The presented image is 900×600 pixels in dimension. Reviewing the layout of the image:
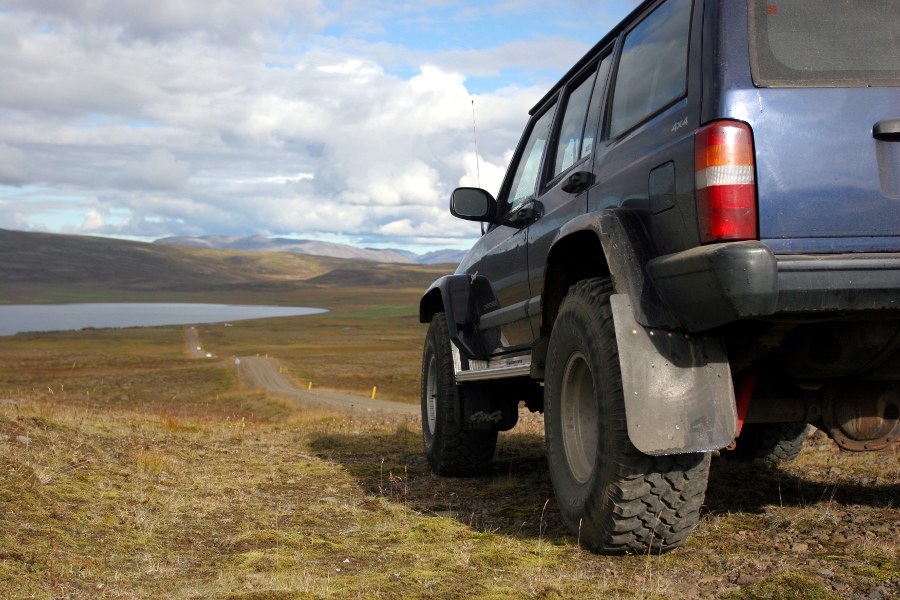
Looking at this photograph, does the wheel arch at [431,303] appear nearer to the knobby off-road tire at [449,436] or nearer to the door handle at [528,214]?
the knobby off-road tire at [449,436]

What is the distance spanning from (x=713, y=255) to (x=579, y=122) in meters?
2.08

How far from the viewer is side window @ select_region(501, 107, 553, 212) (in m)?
5.58

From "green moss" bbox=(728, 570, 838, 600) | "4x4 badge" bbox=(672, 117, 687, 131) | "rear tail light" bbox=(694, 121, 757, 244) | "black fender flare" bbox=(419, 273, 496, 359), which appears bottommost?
"green moss" bbox=(728, 570, 838, 600)

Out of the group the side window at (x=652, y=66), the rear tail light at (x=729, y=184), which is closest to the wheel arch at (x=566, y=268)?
the side window at (x=652, y=66)

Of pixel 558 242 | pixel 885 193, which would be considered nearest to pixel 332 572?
pixel 558 242

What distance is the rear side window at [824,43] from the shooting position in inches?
125

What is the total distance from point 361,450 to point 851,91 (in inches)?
250

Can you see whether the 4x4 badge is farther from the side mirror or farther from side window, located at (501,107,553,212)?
the side mirror

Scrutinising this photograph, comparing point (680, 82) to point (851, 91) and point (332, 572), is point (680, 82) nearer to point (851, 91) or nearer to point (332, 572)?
point (851, 91)

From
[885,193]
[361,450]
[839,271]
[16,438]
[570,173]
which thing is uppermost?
[570,173]

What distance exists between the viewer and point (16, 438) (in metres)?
6.42

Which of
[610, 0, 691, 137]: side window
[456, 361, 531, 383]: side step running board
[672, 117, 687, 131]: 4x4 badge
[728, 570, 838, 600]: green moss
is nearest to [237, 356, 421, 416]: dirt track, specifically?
[456, 361, 531, 383]: side step running board

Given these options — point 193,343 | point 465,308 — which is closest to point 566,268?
point 465,308

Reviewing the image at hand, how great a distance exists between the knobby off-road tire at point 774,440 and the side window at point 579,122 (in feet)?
8.82
